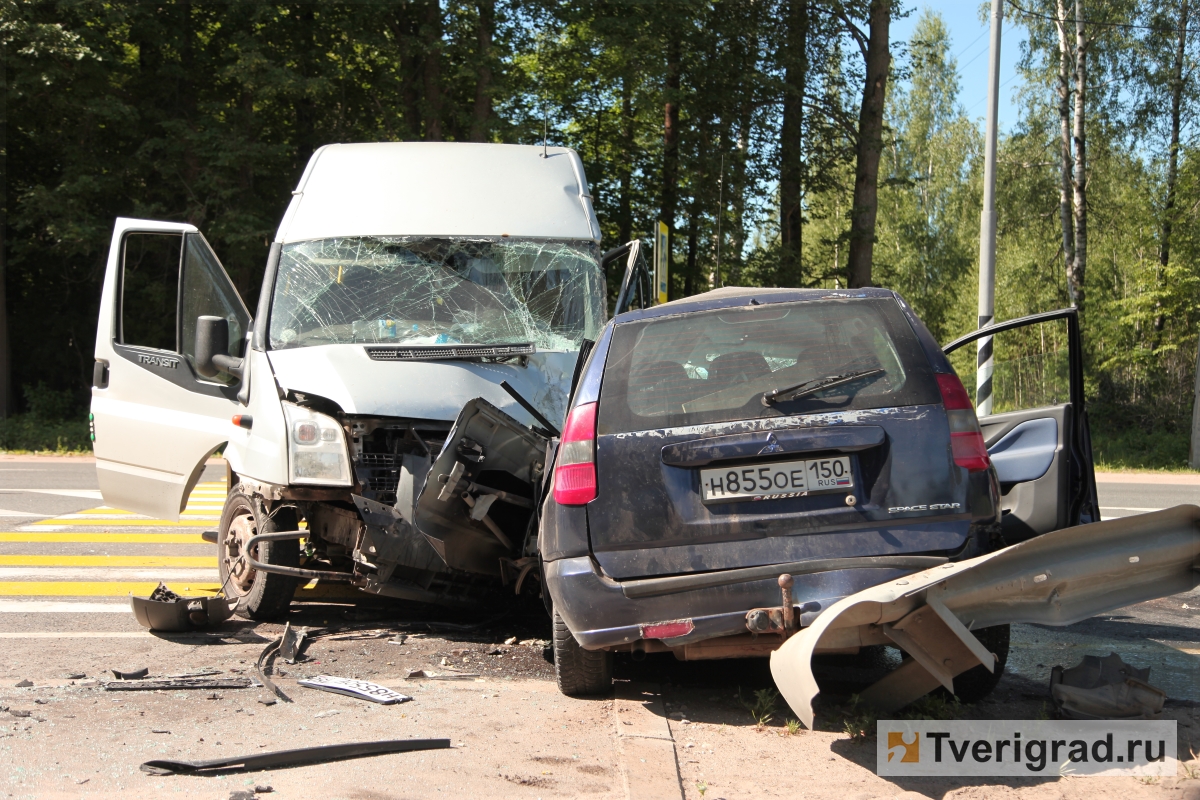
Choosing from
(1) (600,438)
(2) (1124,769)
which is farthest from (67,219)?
(2) (1124,769)

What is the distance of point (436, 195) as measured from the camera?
727 centimetres

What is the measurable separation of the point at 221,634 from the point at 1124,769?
4553 mm

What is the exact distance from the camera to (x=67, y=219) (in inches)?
820

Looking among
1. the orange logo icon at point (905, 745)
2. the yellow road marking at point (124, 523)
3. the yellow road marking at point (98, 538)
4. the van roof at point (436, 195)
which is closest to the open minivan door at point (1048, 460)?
the orange logo icon at point (905, 745)

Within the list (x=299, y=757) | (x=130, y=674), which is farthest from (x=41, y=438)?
(x=299, y=757)

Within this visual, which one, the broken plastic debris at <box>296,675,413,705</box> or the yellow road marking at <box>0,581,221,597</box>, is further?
the yellow road marking at <box>0,581,221,597</box>

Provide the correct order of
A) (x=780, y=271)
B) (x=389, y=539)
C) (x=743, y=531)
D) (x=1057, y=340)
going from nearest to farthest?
(x=743, y=531) < (x=389, y=539) < (x=780, y=271) < (x=1057, y=340)

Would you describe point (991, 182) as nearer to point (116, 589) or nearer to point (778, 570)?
point (116, 589)

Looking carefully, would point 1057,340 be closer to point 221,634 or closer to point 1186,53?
point 1186,53

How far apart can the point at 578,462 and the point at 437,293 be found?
2.81m

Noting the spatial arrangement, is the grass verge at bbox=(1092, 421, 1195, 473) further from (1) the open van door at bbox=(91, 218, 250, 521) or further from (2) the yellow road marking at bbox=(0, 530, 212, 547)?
(1) the open van door at bbox=(91, 218, 250, 521)

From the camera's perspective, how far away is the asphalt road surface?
3703mm

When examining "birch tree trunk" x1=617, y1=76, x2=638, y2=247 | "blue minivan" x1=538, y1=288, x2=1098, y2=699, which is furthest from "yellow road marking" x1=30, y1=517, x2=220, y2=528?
"birch tree trunk" x1=617, y1=76, x2=638, y2=247

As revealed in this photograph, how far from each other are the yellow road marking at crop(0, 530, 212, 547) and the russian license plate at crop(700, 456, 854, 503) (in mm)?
6732
